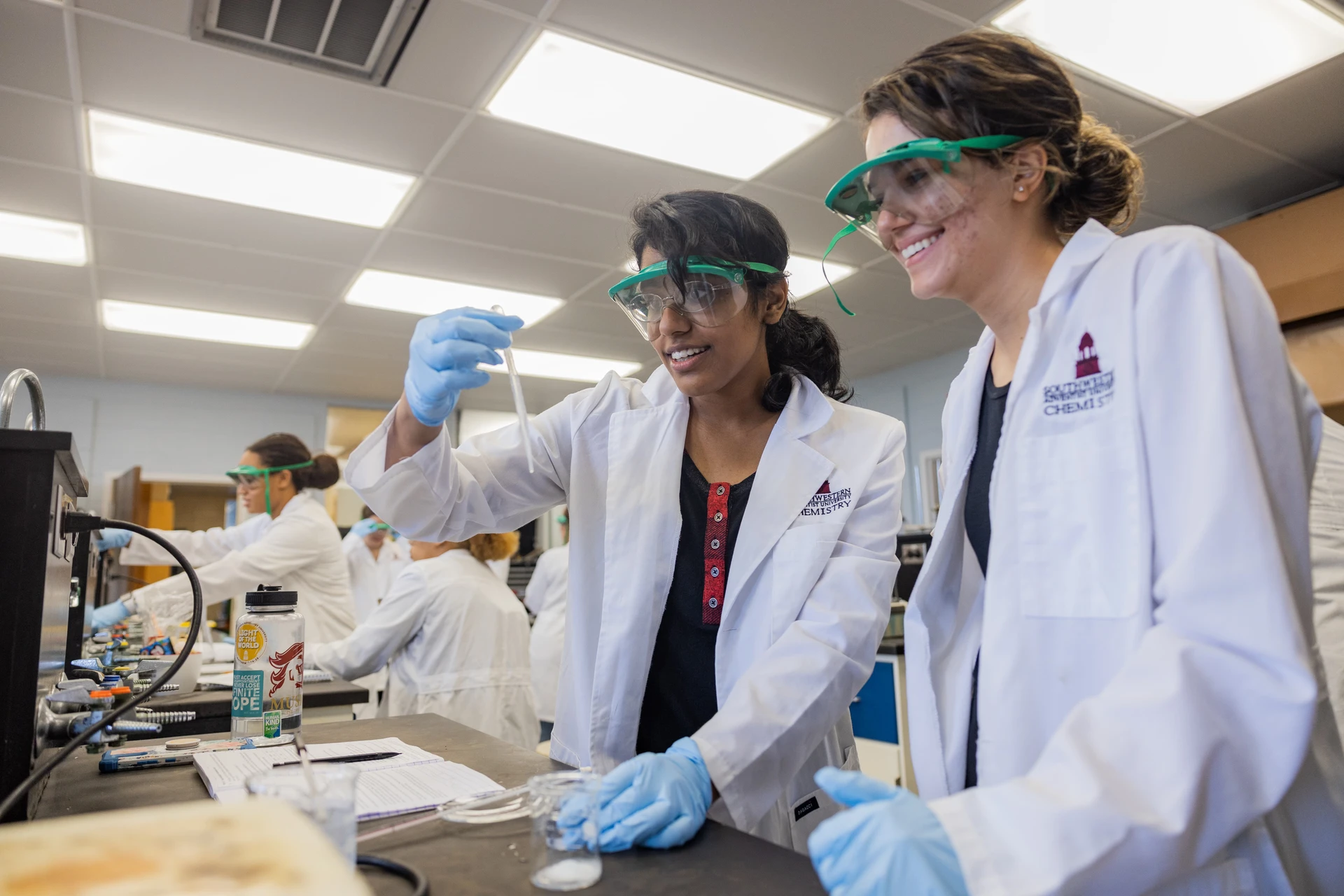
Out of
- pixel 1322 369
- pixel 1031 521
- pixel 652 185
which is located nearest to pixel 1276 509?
pixel 1031 521

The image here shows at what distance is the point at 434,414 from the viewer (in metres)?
1.33

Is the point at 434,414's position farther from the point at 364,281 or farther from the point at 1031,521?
the point at 364,281

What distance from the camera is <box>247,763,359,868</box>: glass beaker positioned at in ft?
2.19

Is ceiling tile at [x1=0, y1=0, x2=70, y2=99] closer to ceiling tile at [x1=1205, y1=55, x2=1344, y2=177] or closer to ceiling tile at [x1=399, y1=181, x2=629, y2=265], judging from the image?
ceiling tile at [x1=399, y1=181, x2=629, y2=265]

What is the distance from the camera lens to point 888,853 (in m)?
0.66

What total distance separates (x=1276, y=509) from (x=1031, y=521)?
0.73 ft

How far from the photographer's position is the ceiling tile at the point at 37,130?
9.82 feet

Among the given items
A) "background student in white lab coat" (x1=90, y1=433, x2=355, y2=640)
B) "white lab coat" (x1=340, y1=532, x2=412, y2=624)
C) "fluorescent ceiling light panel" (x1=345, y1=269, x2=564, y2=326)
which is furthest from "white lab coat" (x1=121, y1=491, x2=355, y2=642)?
"white lab coat" (x1=340, y1=532, x2=412, y2=624)

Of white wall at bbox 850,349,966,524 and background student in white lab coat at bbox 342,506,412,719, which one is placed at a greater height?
white wall at bbox 850,349,966,524

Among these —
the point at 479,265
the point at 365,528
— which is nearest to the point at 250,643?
the point at 479,265

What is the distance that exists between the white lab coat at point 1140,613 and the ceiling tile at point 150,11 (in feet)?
8.75

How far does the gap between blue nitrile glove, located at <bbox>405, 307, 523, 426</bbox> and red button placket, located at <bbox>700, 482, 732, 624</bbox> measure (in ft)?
1.41

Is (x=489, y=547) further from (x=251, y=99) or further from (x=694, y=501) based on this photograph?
(x=694, y=501)

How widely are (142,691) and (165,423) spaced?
695cm
